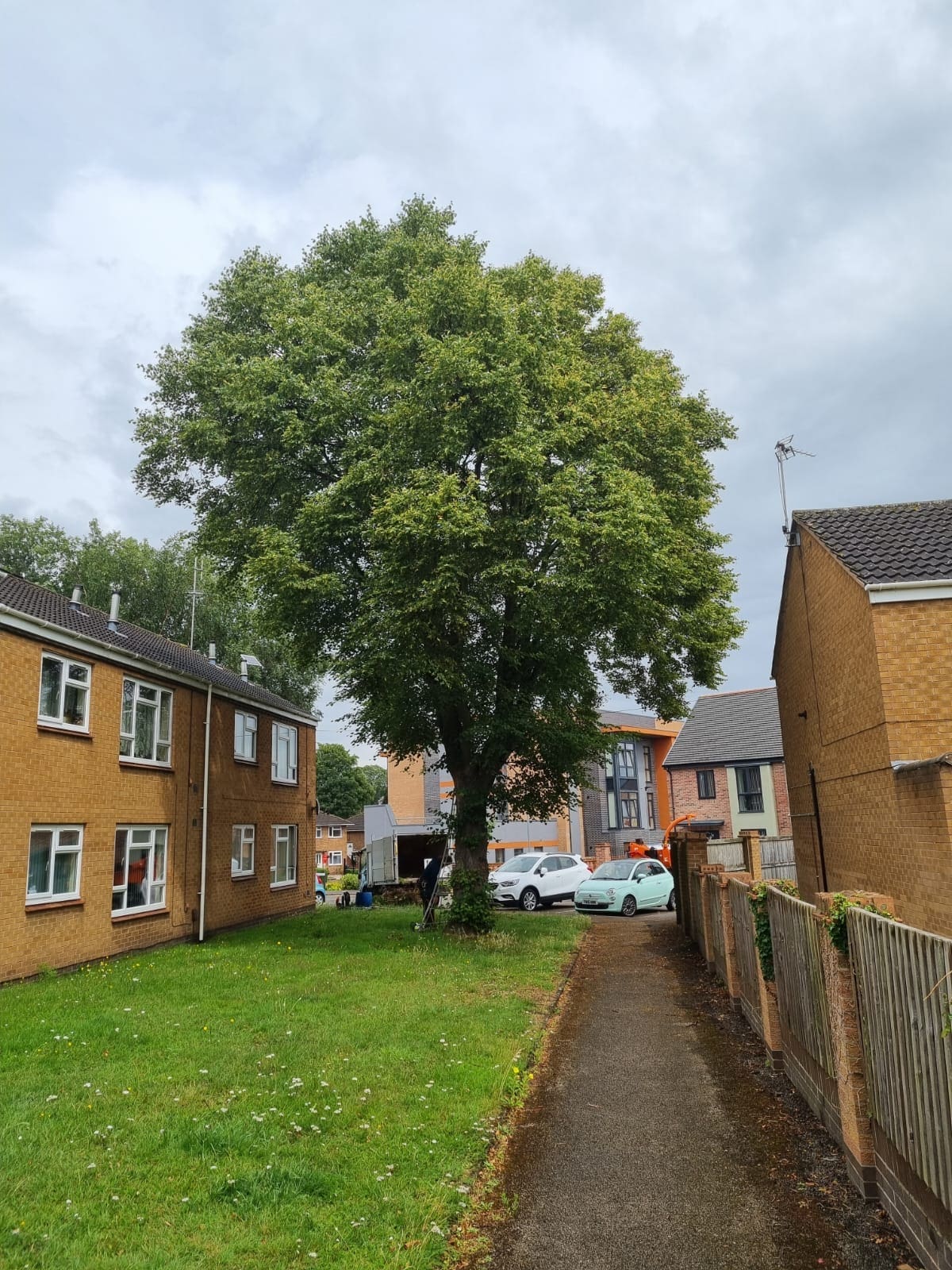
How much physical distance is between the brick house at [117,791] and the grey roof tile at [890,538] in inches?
483

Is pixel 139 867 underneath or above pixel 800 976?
above

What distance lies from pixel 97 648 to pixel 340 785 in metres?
68.9

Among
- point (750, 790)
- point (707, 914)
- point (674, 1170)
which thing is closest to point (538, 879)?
point (707, 914)

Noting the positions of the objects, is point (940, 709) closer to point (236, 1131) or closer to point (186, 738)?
point (236, 1131)

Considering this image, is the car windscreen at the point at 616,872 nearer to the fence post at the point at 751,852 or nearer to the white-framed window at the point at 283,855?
the fence post at the point at 751,852

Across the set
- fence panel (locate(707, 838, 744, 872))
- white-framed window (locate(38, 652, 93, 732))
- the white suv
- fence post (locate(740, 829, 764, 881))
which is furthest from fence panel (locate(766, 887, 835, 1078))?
the white suv

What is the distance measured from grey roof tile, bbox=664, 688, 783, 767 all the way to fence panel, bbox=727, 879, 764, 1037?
30296 mm

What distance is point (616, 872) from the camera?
25.1 m

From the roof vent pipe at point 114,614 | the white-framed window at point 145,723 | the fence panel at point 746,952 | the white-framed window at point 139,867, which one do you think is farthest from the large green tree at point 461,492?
the fence panel at point 746,952

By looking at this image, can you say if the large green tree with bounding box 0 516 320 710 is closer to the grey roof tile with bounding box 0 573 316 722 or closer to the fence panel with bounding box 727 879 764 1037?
the grey roof tile with bounding box 0 573 316 722

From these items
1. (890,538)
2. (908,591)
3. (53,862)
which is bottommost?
(53,862)

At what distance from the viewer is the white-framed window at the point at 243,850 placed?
70.5ft

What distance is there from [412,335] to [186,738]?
9825 millimetres

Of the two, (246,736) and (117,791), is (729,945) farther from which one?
(246,736)
